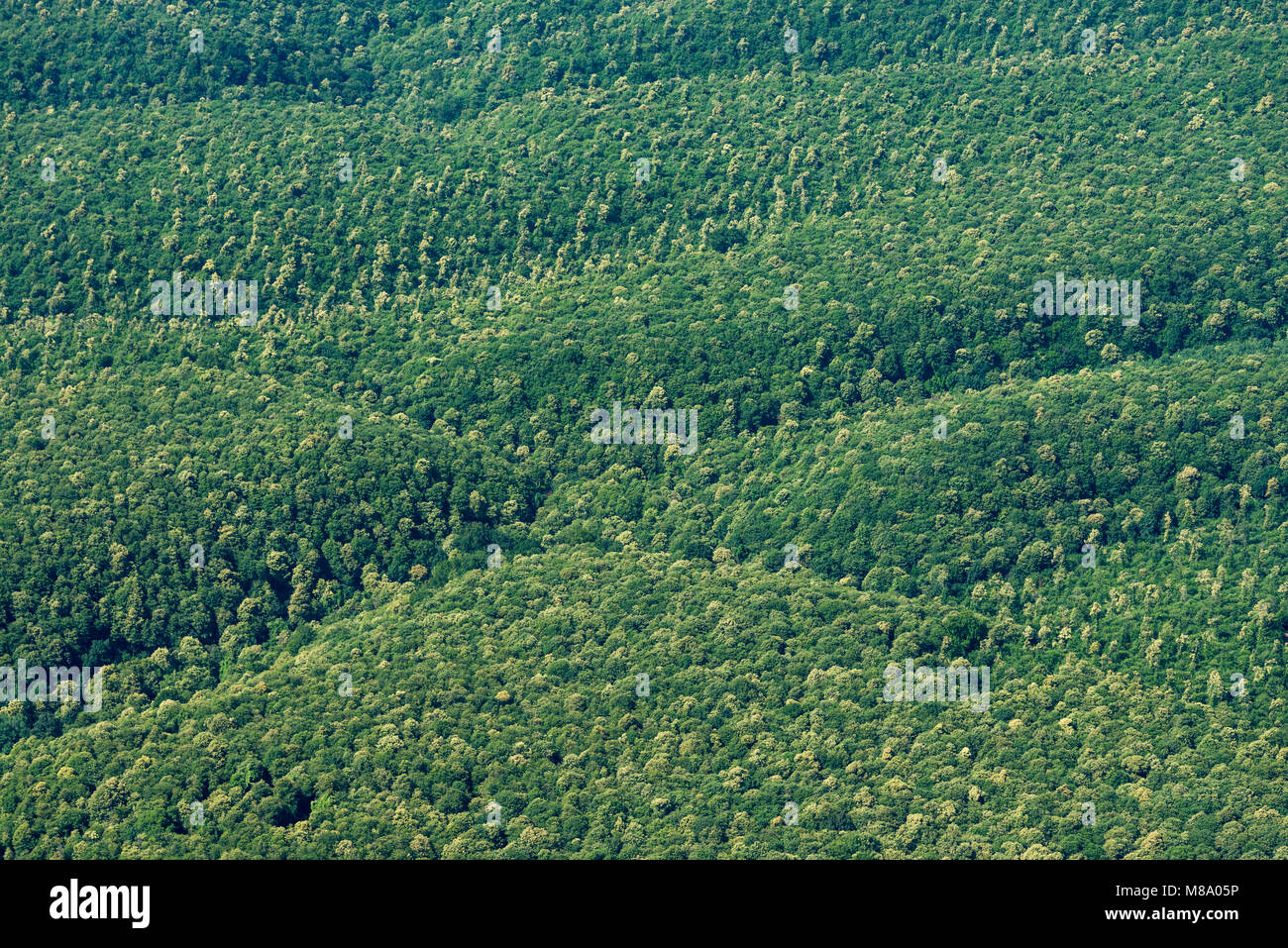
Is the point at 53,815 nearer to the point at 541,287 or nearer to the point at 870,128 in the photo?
the point at 541,287

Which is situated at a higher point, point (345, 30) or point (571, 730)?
point (345, 30)

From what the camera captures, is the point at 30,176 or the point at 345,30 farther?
the point at 345,30

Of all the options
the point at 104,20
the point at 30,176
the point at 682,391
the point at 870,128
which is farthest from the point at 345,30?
the point at 682,391

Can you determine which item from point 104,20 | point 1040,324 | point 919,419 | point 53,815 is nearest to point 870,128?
point 1040,324

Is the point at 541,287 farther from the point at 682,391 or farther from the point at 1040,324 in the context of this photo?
the point at 1040,324

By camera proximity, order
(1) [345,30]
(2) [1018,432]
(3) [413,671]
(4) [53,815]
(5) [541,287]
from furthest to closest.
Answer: (1) [345,30] < (5) [541,287] < (2) [1018,432] < (3) [413,671] < (4) [53,815]

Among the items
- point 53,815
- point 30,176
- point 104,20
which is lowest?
point 53,815

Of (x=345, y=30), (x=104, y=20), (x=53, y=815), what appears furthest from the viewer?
(x=345, y=30)
